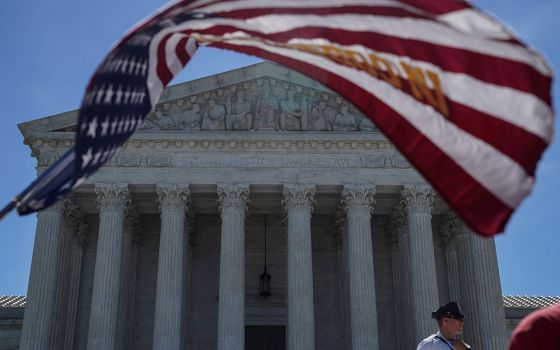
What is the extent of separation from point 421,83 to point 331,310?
33.3 metres

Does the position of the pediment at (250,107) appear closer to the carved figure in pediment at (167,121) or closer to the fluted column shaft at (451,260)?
the carved figure in pediment at (167,121)

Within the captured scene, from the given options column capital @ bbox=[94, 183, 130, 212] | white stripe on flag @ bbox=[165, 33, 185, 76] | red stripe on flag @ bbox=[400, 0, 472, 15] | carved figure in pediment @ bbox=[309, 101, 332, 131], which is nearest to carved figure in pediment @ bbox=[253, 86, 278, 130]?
carved figure in pediment @ bbox=[309, 101, 332, 131]

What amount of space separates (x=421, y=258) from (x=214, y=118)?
1211 centimetres

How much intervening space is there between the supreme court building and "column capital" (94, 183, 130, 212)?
0.22 ft

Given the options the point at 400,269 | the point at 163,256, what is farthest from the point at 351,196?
the point at 163,256

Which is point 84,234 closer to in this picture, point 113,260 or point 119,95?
point 113,260

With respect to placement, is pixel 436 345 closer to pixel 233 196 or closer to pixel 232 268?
pixel 232 268

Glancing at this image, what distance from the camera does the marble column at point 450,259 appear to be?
129 ft

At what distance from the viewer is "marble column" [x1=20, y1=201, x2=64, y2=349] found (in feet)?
108

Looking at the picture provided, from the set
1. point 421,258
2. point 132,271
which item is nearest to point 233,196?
point 132,271

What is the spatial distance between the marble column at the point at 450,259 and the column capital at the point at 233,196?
467 inches

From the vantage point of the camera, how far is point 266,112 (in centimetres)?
3684

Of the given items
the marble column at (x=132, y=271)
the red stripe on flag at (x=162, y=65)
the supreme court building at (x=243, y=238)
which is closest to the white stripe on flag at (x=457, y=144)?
the red stripe on flag at (x=162, y=65)

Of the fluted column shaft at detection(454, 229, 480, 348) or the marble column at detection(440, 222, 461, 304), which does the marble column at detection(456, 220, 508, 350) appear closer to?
the fluted column shaft at detection(454, 229, 480, 348)
